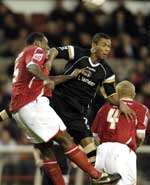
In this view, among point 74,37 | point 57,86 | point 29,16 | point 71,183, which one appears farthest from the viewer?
point 29,16

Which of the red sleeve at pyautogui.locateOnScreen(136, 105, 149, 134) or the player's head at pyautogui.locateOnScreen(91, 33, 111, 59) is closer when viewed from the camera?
the red sleeve at pyautogui.locateOnScreen(136, 105, 149, 134)

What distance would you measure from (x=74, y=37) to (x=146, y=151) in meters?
3.97

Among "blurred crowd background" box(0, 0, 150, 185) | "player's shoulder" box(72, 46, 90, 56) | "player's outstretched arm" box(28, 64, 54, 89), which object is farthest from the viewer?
"blurred crowd background" box(0, 0, 150, 185)

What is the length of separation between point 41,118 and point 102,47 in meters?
1.20

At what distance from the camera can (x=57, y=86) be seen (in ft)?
43.5

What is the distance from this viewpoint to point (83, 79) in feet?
42.8

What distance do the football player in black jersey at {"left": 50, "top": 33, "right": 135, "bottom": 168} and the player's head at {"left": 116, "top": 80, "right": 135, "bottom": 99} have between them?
0.08 metres

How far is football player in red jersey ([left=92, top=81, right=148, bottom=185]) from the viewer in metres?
12.6

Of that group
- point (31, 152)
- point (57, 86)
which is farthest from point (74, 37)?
point (57, 86)

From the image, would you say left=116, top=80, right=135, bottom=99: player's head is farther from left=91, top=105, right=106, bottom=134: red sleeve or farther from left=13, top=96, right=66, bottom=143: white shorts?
left=13, top=96, right=66, bottom=143: white shorts

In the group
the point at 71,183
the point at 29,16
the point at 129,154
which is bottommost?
the point at 71,183

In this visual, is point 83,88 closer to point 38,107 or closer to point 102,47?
point 102,47

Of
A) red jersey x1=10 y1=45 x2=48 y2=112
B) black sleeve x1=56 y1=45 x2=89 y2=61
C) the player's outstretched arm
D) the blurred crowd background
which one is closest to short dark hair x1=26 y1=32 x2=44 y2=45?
red jersey x1=10 y1=45 x2=48 y2=112

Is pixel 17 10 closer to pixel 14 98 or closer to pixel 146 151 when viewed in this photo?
pixel 146 151
